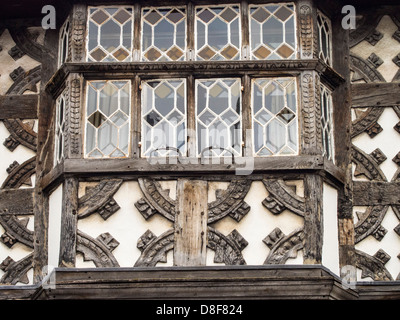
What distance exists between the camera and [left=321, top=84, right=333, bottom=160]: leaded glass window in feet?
32.8

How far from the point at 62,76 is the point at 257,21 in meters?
1.85

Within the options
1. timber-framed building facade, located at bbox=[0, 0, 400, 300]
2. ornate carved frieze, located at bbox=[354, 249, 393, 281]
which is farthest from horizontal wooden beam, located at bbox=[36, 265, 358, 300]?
ornate carved frieze, located at bbox=[354, 249, 393, 281]

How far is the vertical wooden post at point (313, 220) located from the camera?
30.6ft

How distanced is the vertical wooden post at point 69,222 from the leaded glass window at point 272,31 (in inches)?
79.2

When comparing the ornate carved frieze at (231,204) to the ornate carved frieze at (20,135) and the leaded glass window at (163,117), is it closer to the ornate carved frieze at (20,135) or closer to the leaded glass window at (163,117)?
the leaded glass window at (163,117)

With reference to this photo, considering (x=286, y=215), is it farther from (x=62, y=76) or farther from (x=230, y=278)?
(x=62, y=76)

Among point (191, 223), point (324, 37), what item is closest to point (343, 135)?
point (324, 37)

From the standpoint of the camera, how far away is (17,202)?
408 inches

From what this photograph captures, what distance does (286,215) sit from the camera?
949 centimetres

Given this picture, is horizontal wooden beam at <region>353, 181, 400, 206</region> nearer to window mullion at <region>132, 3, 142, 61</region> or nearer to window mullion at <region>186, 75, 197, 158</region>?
window mullion at <region>186, 75, 197, 158</region>

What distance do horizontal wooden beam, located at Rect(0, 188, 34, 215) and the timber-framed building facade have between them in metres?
0.01

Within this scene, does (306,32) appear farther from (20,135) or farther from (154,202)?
(20,135)

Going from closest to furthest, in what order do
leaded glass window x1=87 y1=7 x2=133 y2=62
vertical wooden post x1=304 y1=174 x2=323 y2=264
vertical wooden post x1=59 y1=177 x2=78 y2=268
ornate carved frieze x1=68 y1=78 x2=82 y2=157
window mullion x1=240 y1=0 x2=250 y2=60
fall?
vertical wooden post x1=304 y1=174 x2=323 y2=264 < vertical wooden post x1=59 y1=177 x2=78 y2=268 < ornate carved frieze x1=68 y1=78 x2=82 y2=157 < window mullion x1=240 y1=0 x2=250 y2=60 < leaded glass window x1=87 y1=7 x2=133 y2=62
